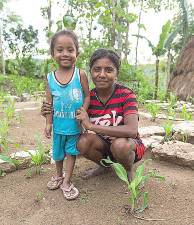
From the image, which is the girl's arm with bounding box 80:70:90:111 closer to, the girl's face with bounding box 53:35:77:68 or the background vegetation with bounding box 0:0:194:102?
the girl's face with bounding box 53:35:77:68

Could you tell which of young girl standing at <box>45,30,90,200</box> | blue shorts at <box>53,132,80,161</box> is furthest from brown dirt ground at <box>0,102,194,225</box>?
blue shorts at <box>53,132,80,161</box>

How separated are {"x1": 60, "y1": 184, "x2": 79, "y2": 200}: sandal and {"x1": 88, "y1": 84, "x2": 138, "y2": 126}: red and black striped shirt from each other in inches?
21.0

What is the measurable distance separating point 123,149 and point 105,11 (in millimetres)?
5163

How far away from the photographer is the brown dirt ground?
7.00 feet

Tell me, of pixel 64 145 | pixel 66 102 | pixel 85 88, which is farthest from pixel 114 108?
pixel 64 145

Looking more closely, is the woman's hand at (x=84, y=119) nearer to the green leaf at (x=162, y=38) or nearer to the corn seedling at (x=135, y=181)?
the corn seedling at (x=135, y=181)

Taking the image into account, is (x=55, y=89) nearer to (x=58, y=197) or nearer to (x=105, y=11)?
(x=58, y=197)

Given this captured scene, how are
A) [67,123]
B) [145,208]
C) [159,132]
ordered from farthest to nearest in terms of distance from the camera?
[159,132], [67,123], [145,208]

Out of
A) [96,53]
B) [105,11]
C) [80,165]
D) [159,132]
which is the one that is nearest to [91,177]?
[80,165]

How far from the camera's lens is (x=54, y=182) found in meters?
2.53

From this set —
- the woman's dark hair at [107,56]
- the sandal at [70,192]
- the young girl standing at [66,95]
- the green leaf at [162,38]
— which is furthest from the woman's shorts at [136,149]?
the green leaf at [162,38]

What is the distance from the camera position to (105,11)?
22.3 ft

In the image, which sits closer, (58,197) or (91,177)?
(58,197)

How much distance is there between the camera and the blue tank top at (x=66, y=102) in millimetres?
2328
